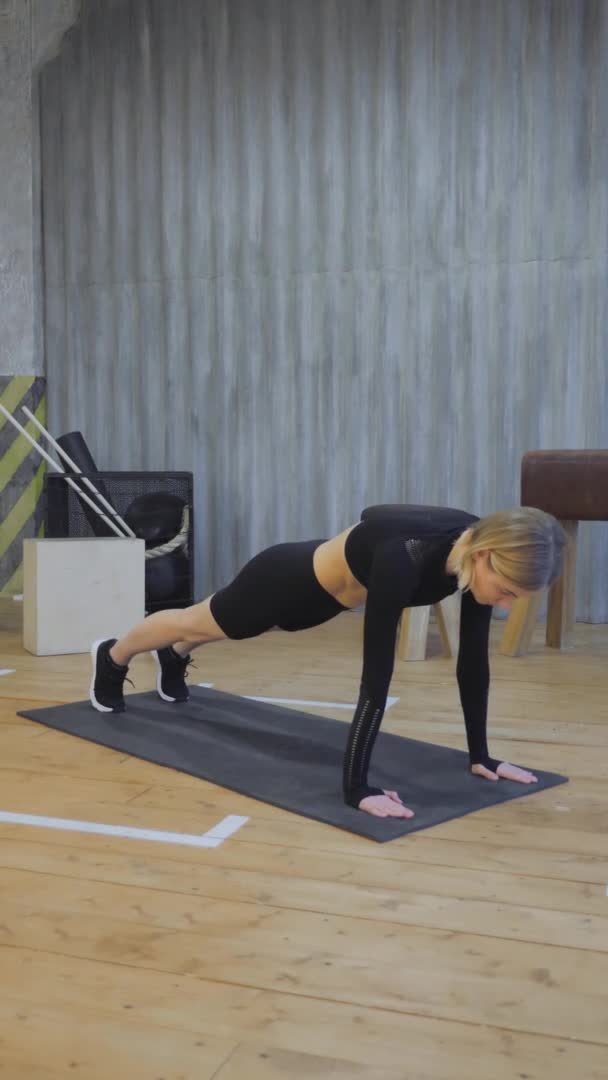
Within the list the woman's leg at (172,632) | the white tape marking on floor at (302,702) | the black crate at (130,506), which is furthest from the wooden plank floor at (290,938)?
the black crate at (130,506)

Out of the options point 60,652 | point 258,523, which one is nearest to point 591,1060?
point 60,652

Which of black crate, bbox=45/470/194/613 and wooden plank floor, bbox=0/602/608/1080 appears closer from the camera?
wooden plank floor, bbox=0/602/608/1080

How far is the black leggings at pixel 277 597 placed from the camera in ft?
8.21

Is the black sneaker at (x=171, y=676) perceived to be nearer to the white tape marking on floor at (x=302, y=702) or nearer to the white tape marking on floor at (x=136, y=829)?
the white tape marking on floor at (x=302, y=702)

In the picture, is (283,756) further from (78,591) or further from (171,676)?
(78,591)

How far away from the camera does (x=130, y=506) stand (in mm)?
4730

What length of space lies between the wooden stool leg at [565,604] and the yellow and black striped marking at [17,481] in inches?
108

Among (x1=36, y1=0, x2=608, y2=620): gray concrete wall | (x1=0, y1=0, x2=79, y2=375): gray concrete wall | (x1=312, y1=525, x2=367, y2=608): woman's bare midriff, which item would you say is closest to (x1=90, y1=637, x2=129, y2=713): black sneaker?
(x1=312, y1=525, x2=367, y2=608): woman's bare midriff

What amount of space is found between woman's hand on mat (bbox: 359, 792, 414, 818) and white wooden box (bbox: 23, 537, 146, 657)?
2.00 meters

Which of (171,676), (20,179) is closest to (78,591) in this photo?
(171,676)

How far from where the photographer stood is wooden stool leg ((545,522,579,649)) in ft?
13.5

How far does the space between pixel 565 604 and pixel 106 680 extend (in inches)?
74.5

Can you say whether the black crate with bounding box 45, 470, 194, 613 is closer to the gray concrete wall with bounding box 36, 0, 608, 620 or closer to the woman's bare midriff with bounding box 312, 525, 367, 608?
the gray concrete wall with bounding box 36, 0, 608, 620

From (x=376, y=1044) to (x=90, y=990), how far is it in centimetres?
40
